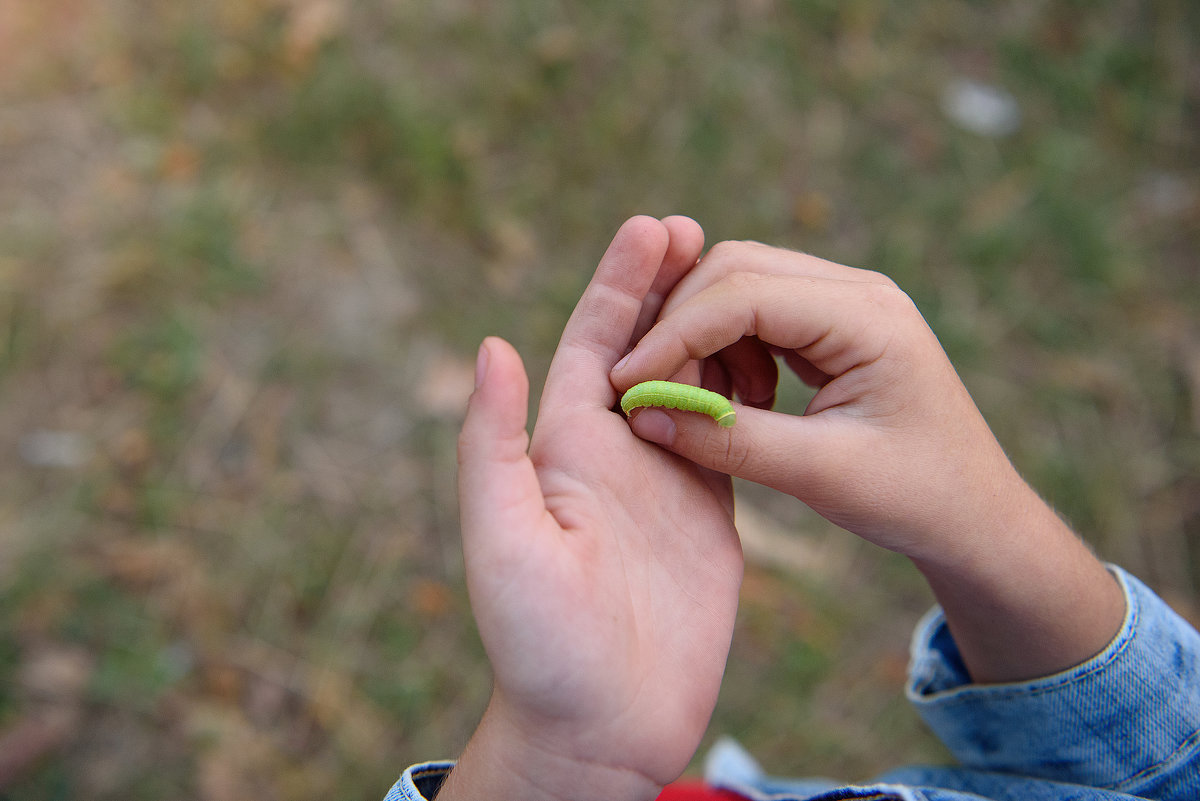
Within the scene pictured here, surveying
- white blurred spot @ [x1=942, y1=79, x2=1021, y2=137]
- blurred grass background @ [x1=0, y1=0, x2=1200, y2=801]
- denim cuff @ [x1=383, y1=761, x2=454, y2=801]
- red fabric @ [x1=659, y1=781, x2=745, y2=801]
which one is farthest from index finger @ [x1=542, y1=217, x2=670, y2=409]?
white blurred spot @ [x1=942, y1=79, x2=1021, y2=137]

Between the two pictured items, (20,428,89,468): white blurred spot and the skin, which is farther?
(20,428,89,468): white blurred spot

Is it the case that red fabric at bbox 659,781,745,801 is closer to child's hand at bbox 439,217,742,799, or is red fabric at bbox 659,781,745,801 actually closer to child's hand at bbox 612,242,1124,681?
child's hand at bbox 439,217,742,799

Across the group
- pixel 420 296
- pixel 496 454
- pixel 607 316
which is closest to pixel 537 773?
pixel 496 454

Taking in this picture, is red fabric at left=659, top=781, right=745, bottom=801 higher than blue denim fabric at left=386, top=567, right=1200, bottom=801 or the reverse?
the reverse

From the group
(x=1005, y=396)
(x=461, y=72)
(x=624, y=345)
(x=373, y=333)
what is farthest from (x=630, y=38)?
(x=624, y=345)

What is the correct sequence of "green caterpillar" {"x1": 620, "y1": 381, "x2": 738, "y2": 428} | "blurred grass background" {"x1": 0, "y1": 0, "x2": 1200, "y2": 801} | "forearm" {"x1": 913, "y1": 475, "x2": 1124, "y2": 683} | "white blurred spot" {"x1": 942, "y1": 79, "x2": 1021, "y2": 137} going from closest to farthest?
"green caterpillar" {"x1": 620, "y1": 381, "x2": 738, "y2": 428}, "forearm" {"x1": 913, "y1": 475, "x2": 1124, "y2": 683}, "blurred grass background" {"x1": 0, "y1": 0, "x2": 1200, "y2": 801}, "white blurred spot" {"x1": 942, "y1": 79, "x2": 1021, "y2": 137}

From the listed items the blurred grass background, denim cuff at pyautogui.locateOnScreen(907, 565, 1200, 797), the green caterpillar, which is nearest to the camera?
the green caterpillar

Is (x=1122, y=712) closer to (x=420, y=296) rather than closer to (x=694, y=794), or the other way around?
(x=694, y=794)

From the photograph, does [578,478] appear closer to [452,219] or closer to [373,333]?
[373,333]
